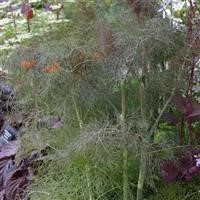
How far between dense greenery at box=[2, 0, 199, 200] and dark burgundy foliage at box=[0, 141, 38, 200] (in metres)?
0.25

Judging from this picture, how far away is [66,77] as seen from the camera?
2115 millimetres

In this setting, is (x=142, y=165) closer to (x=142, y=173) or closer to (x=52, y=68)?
(x=142, y=173)

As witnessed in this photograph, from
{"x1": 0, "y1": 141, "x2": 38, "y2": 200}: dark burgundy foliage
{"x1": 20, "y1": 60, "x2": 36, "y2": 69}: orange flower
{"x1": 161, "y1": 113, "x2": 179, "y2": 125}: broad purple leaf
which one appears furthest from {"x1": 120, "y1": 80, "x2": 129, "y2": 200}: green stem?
{"x1": 0, "y1": 141, "x2": 38, "y2": 200}: dark burgundy foliage

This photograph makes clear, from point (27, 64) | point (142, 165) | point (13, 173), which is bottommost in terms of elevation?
point (13, 173)

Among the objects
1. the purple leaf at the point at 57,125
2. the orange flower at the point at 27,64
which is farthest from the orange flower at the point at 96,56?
the purple leaf at the point at 57,125

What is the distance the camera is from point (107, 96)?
2.22m

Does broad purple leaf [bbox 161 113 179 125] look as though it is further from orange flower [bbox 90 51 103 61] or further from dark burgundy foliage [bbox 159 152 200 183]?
orange flower [bbox 90 51 103 61]

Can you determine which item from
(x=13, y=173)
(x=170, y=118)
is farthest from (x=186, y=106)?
(x=13, y=173)

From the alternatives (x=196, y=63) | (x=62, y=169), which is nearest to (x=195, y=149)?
(x=196, y=63)

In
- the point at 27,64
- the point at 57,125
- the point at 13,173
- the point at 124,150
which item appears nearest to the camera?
the point at 124,150

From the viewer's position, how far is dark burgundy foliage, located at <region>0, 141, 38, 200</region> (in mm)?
2689

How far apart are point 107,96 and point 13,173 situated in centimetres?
81

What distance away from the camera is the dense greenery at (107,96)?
2.03 meters

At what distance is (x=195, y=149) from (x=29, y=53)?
77cm
